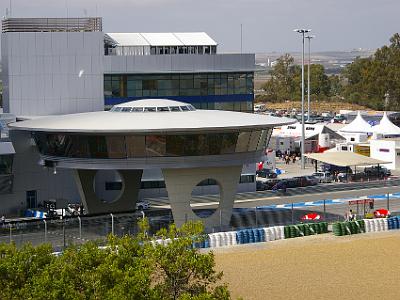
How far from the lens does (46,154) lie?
65.2 m

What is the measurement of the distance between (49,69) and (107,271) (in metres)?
46.3

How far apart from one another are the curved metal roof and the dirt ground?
797cm

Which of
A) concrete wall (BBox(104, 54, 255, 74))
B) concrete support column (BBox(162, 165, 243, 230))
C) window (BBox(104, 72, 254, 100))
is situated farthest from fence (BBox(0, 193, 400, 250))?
concrete wall (BBox(104, 54, 255, 74))

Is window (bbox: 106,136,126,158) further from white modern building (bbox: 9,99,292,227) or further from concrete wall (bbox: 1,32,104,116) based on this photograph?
concrete wall (bbox: 1,32,104,116)

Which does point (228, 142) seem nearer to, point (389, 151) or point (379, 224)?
point (379, 224)

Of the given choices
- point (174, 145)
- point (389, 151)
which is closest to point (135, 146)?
point (174, 145)

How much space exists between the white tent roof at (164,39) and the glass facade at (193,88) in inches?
252

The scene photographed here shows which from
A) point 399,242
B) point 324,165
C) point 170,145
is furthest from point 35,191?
point 324,165

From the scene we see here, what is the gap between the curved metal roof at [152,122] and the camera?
197 ft

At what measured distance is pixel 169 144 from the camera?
61188 mm

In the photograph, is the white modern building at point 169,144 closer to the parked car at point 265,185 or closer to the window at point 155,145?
the window at point 155,145

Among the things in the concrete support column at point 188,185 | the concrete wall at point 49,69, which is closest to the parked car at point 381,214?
the concrete support column at point 188,185

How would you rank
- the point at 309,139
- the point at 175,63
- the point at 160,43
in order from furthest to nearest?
the point at 309,139 → the point at 160,43 → the point at 175,63

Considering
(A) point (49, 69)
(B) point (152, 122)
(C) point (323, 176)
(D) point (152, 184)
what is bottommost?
(C) point (323, 176)
